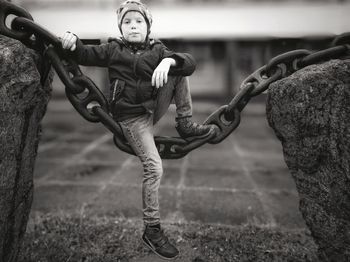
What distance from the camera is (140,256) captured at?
256 cm

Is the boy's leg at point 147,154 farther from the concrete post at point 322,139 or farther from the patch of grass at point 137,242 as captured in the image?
the concrete post at point 322,139

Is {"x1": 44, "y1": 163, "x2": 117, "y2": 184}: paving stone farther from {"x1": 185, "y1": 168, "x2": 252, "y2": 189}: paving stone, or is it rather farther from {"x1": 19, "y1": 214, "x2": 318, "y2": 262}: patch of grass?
{"x1": 19, "y1": 214, "x2": 318, "y2": 262}: patch of grass

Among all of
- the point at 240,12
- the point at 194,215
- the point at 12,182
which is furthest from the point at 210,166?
the point at 240,12

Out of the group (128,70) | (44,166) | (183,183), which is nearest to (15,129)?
(128,70)

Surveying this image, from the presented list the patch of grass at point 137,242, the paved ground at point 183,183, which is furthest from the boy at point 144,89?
the paved ground at point 183,183

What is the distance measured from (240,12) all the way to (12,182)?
10418 mm

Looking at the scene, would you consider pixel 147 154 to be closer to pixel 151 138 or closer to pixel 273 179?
pixel 151 138

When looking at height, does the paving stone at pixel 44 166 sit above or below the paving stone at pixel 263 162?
above

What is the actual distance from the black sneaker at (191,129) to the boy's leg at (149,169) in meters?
0.19

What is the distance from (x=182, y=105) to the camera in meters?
2.32

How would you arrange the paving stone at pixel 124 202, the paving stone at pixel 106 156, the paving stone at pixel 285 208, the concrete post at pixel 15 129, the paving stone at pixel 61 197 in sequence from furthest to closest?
the paving stone at pixel 106 156
the paving stone at pixel 61 197
the paving stone at pixel 124 202
the paving stone at pixel 285 208
the concrete post at pixel 15 129

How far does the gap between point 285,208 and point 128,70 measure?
229cm

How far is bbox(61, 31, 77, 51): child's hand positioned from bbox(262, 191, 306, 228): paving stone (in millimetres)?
2334

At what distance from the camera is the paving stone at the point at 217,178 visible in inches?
168
